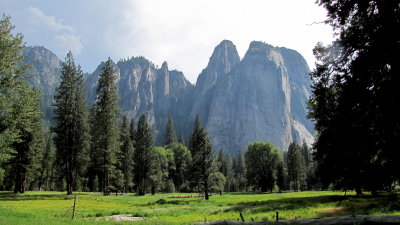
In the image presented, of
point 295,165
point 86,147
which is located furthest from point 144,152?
point 295,165

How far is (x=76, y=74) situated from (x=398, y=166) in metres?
48.2

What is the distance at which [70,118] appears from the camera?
159 ft

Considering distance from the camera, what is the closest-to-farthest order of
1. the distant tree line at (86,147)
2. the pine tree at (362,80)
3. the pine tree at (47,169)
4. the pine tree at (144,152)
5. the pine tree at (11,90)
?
the pine tree at (362,80) → the pine tree at (11,90) → the distant tree line at (86,147) → the pine tree at (144,152) → the pine tree at (47,169)

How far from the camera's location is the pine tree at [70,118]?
48.5 metres

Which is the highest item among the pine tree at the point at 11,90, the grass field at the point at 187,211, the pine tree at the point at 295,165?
the pine tree at the point at 11,90

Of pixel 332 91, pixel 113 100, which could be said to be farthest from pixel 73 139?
pixel 332 91

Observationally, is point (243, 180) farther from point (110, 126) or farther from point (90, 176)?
point (110, 126)

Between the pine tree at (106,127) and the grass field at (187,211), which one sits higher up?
the pine tree at (106,127)

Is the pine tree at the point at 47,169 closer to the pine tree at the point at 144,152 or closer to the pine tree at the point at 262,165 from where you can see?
the pine tree at the point at 144,152

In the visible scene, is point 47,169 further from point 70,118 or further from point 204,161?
point 204,161

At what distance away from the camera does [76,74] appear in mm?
50750

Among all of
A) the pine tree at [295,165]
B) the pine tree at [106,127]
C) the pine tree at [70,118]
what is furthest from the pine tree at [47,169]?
the pine tree at [295,165]

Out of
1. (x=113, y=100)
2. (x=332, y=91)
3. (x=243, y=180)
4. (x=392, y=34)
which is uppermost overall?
(x=113, y=100)

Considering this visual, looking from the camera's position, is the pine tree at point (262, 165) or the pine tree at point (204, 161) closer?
the pine tree at point (204, 161)
